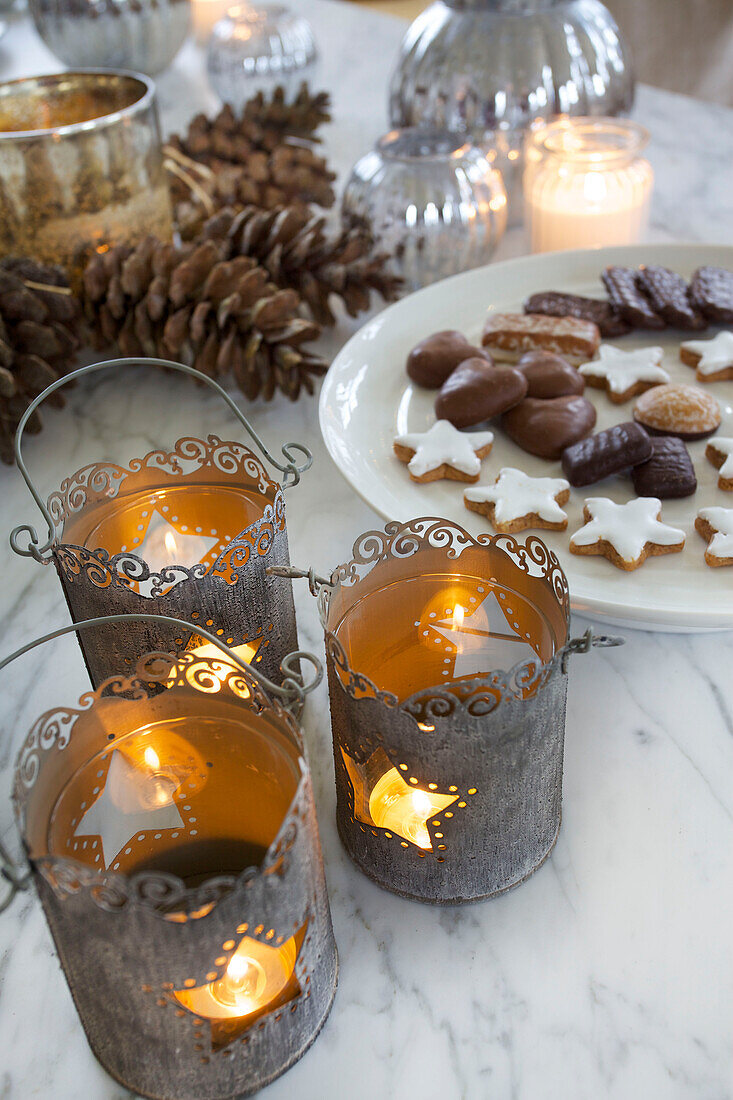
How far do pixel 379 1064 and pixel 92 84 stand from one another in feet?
2.95

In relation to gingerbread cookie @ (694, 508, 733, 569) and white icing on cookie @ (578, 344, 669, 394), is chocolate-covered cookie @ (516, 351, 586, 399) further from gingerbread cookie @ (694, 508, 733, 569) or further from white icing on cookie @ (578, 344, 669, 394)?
gingerbread cookie @ (694, 508, 733, 569)

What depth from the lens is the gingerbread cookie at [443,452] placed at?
0.66 m

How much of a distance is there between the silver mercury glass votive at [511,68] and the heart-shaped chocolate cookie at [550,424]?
0.44 meters

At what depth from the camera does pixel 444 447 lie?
2.21 ft

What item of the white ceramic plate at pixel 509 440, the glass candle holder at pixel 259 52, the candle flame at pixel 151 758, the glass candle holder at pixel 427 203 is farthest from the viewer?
the glass candle holder at pixel 259 52

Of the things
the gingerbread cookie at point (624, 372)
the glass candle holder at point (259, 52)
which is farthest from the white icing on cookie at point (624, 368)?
the glass candle holder at point (259, 52)

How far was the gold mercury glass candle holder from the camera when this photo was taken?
2.58 feet

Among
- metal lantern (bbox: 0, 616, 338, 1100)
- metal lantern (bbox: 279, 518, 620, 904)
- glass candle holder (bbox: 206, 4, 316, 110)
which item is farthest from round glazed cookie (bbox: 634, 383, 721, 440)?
glass candle holder (bbox: 206, 4, 316, 110)

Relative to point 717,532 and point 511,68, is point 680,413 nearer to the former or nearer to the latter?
point 717,532

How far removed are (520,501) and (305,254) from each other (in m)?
0.36

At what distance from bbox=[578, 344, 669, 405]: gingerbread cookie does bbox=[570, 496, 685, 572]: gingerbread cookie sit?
17cm

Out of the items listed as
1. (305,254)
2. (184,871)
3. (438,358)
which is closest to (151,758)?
(184,871)

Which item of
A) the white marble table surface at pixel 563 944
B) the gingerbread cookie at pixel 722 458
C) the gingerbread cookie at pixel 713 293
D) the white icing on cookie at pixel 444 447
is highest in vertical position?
the gingerbread cookie at pixel 713 293

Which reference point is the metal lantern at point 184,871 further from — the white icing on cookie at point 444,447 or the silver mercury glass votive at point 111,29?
the silver mercury glass votive at point 111,29
